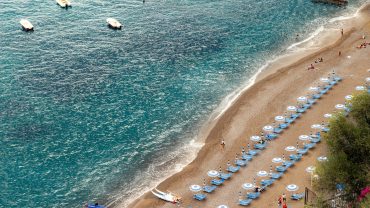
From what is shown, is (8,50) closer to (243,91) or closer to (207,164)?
(243,91)


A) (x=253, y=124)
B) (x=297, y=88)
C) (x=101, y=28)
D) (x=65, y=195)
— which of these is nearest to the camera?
(x=65, y=195)

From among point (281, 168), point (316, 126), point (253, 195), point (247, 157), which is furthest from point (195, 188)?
point (316, 126)

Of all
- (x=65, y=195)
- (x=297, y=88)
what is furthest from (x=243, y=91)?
(x=65, y=195)

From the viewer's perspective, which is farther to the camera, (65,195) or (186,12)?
(186,12)

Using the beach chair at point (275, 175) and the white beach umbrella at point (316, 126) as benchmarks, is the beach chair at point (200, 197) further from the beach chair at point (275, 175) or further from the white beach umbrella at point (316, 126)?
the white beach umbrella at point (316, 126)

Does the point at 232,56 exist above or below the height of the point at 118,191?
above

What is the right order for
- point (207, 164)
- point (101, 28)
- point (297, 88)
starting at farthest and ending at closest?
point (101, 28) < point (297, 88) < point (207, 164)
